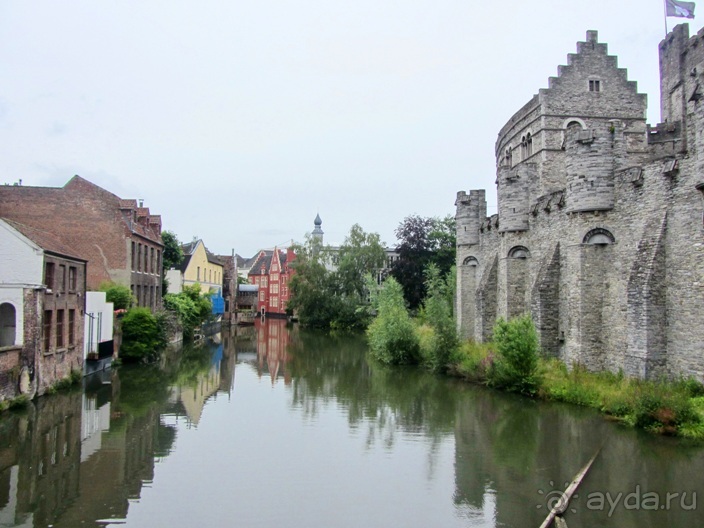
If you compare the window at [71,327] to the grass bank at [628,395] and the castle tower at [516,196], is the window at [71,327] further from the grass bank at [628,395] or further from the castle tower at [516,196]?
the castle tower at [516,196]

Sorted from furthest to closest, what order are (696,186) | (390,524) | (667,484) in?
(696,186) → (667,484) → (390,524)

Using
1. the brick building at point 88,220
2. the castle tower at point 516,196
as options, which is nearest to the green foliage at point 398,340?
the castle tower at point 516,196

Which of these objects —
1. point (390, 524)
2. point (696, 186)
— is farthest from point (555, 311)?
point (390, 524)

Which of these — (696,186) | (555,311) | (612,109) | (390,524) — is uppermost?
(612,109)

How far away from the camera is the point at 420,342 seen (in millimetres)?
32688

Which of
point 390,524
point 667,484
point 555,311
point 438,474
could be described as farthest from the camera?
point 555,311

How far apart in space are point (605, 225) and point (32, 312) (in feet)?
59.3

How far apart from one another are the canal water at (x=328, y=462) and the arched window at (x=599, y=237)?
18.2 ft

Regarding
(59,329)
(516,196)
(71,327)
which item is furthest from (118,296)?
(516,196)

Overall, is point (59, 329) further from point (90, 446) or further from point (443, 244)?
point (443, 244)

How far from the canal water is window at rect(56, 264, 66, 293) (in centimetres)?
379

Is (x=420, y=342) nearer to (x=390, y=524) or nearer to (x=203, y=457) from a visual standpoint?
(x=203, y=457)

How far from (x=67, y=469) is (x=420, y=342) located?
21.6 m

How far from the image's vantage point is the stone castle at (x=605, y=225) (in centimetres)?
1730
